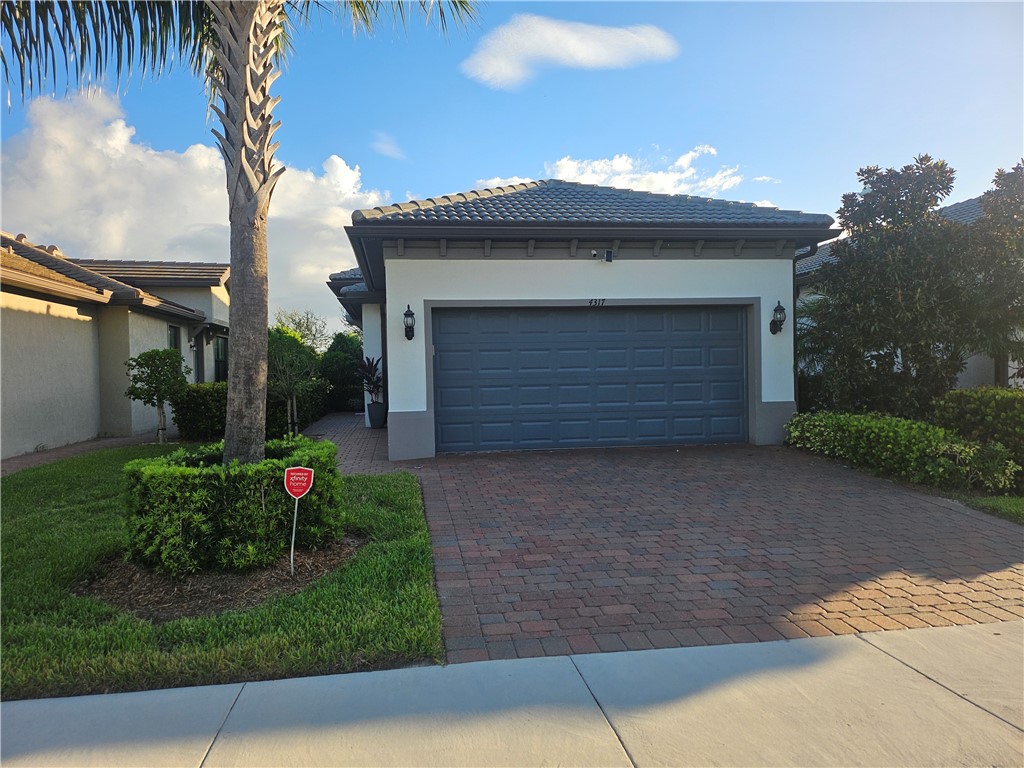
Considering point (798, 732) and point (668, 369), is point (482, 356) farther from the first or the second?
point (798, 732)

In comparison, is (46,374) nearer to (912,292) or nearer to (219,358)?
(219,358)

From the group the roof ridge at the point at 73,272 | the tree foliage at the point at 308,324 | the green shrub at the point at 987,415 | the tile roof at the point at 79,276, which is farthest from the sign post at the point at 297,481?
the tree foliage at the point at 308,324

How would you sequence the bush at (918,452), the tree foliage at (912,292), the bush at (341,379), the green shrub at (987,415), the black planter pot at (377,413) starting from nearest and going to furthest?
the bush at (918,452) < the green shrub at (987,415) < the tree foliage at (912,292) < the black planter pot at (377,413) < the bush at (341,379)

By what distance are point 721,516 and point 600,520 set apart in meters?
1.30

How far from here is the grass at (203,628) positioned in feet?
11.0

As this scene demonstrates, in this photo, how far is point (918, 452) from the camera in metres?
7.82

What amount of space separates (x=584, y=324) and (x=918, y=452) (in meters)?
5.19

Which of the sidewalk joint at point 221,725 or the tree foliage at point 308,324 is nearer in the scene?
the sidewalk joint at point 221,725

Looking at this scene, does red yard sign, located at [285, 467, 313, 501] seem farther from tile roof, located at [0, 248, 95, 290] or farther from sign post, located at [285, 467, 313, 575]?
tile roof, located at [0, 248, 95, 290]

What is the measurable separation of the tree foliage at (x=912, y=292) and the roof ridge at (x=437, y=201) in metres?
6.11

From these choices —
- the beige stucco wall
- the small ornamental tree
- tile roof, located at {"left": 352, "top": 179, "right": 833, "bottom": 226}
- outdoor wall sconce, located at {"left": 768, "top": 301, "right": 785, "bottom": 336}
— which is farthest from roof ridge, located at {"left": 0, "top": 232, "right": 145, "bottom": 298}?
outdoor wall sconce, located at {"left": 768, "top": 301, "right": 785, "bottom": 336}

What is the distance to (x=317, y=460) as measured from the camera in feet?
17.2

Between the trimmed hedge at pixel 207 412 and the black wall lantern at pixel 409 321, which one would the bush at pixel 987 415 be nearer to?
the black wall lantern at pixel 409 321

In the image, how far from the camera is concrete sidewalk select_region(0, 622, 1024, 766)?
274cm
